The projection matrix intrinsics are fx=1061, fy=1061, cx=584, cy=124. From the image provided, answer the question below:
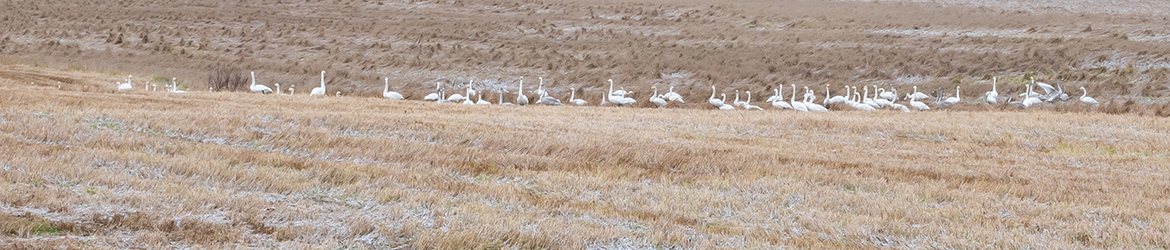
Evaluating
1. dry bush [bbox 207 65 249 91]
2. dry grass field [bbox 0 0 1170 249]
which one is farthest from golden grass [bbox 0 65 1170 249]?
dry bush [bbox 207 65 249 91]

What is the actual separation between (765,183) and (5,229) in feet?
21.2

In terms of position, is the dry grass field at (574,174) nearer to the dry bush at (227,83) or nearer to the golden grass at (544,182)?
the golden grass at (544,182)

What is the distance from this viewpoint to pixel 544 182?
32.0 feet

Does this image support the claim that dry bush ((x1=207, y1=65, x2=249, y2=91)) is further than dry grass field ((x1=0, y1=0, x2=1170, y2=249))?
Yes

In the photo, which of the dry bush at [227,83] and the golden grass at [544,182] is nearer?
the golden grass at [544,182]

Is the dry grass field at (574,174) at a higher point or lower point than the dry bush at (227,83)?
higher

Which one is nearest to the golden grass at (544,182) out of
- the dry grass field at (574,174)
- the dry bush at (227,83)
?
the dry grass field at (574,174)

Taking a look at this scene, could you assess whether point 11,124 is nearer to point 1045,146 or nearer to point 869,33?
point 1045,146

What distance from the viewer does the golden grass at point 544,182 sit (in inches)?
275

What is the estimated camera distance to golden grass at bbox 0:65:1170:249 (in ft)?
22.9

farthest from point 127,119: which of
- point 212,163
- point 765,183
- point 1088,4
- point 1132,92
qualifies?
point 1088,4

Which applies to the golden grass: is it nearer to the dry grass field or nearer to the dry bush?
the dry grass field

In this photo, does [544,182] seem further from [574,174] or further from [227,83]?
[227,83]

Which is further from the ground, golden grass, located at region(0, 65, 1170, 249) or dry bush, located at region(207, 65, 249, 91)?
golden grass, located at region(0, 65, 1170, 249)
